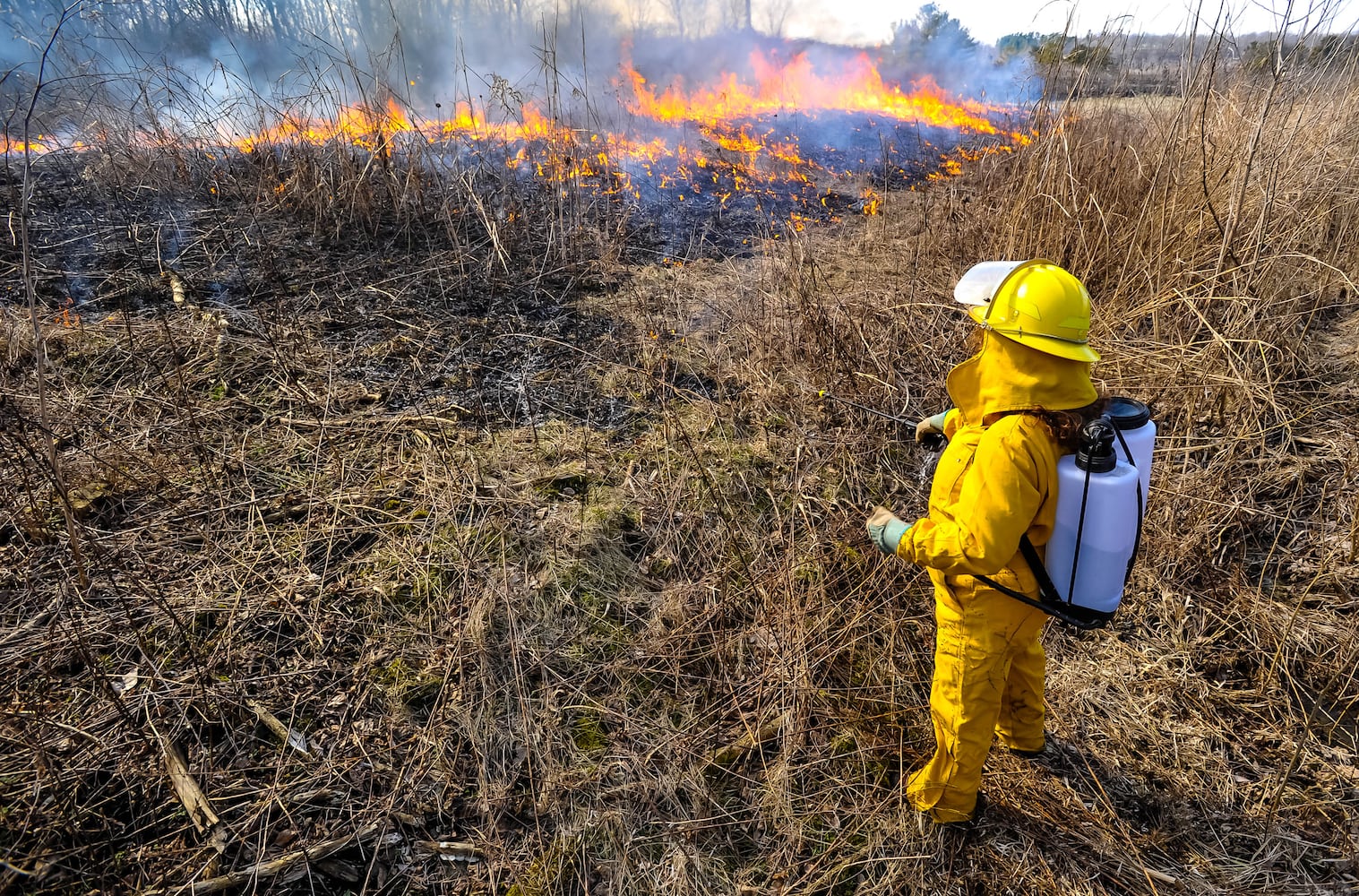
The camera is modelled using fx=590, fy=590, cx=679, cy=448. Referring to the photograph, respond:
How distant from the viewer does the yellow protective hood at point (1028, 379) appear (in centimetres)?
165

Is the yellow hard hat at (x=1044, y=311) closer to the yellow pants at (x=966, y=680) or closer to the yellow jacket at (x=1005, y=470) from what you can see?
the yellow jacket at (x=1005, y=470)

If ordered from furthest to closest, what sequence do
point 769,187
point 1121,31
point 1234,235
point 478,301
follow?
point 769,187 < point 478,301 < point 1121,31 < point 1234,235

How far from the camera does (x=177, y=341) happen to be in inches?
156

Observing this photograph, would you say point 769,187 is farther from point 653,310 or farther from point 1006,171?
point 653,310

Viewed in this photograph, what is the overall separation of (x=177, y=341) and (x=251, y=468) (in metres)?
1.53

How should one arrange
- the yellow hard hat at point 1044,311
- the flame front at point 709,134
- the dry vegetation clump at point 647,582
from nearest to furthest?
the yellow hard hat at point 1044,311, the dry vegetation clump at point 647,582, the flame front at point 709,134

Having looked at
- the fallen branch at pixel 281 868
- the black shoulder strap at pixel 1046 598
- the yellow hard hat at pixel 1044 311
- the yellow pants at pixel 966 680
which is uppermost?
the yellow hard hat at pixel 1044 311

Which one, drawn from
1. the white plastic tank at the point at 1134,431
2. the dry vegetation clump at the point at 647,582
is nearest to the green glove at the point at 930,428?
the white plastic tank at the point at 1134,431

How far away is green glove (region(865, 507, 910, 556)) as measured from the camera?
1903mm

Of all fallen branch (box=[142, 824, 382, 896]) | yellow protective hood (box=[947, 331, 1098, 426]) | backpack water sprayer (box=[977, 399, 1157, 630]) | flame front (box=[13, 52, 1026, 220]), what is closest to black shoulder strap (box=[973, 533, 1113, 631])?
backpack water sprayer (box=[977, 399, 1157, 630])

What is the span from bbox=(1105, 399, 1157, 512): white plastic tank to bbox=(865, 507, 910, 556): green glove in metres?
0.65

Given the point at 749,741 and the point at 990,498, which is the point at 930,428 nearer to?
the point at 990,498

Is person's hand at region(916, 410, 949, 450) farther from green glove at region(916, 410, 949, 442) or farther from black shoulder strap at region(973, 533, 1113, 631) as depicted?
black shoulder strap at region(973, 533, 1113, 631)

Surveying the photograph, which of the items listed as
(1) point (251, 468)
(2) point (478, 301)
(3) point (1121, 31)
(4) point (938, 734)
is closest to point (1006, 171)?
(3) point (1121, 31)
